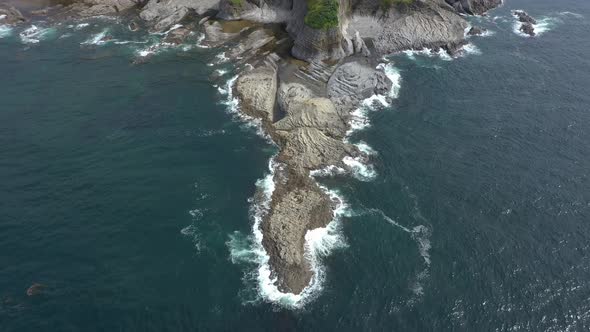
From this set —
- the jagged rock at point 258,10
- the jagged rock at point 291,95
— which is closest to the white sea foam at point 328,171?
the jagged rock at point 291,95

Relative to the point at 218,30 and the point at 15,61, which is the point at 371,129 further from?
the point at 15,61

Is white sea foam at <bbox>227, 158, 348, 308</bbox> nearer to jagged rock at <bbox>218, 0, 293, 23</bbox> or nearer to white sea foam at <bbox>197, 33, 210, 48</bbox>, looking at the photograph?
white sea foam at <bbox>197, 33, 210, 48</bbox>

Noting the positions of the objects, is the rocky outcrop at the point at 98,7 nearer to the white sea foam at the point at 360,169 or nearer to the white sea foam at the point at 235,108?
the white sea foam at the point at 235,108

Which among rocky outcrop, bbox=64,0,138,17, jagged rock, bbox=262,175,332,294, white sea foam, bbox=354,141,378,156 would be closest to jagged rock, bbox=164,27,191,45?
rocky outcrop, bbox=64,0,138,17

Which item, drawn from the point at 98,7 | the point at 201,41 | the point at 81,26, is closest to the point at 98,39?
the point at 81,26

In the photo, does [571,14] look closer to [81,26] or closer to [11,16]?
[81,26]
